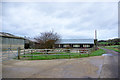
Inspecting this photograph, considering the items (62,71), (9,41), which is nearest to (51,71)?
(62,71)

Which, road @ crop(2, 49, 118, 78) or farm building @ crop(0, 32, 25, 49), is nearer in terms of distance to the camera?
road @ crop(2, 49, 118, 78)

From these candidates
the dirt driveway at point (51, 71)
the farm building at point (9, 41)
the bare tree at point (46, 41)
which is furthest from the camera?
the farm building at point (9, 41)

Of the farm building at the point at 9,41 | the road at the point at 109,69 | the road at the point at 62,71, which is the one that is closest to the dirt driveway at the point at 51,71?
the road at the point at 62,71

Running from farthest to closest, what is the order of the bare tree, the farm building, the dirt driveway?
the farm building
the bare tree
the dirt driveway

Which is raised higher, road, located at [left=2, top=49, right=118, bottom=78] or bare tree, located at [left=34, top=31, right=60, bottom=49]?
bare tree, located at [left=34, top=31, right=60, bottom=49]

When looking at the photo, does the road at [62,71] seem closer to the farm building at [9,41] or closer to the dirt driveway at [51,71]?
the dirt driveway at [51,71]

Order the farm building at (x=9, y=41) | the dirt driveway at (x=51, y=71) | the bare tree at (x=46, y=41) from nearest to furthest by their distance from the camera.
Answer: the dirt driveway at (x=51, y=71), the bare tree at (x=46, y=41), the farm building at (x=9, y=41)

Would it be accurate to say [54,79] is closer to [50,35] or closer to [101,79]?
[101,79]

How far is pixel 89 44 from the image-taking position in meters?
41.4

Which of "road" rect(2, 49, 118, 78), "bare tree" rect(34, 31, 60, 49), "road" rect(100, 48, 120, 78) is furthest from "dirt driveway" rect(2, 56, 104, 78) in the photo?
"bare tree" rect(34, 31, 60, 49)

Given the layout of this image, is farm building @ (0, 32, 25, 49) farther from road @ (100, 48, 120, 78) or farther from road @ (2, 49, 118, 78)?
road @ (100, 48, 120, 78)

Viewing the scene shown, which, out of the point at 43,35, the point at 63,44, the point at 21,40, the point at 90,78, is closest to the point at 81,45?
the point at 63,44

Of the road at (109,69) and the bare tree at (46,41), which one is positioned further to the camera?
the bare tree at (46,41)

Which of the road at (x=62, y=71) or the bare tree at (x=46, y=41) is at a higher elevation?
the bare tree at (x=46, y=41)
